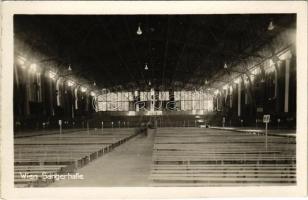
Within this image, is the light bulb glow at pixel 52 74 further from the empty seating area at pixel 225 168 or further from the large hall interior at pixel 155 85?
the empty seating area at pixel 225 168

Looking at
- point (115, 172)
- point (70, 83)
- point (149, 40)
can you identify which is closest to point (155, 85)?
point (70, 83)

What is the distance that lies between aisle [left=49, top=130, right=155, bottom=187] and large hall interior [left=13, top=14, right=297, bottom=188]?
37 mm

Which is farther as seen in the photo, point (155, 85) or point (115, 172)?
point (155, 85)

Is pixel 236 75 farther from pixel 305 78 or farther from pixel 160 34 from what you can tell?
pixel 305 78

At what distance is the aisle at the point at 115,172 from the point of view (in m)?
8.37

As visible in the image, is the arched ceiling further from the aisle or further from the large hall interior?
the aisle

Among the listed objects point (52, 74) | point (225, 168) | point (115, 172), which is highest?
point (52, 74)

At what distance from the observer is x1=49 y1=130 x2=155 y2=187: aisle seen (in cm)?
837

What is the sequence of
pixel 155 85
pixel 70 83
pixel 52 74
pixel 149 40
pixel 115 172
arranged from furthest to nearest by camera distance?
pixel 155 85
pixel 70 83
pixel 52 74
pixel 149 40
pixel 115 172

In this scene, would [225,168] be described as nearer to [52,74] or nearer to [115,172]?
[115,172]

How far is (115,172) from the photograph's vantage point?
10852mm

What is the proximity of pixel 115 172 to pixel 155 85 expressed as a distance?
128 feet

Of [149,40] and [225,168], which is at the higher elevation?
[149,40]

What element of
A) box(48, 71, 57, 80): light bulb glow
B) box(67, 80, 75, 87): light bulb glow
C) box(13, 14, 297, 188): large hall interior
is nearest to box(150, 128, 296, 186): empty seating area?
box(13, 14, 297, 188): large hall interior
